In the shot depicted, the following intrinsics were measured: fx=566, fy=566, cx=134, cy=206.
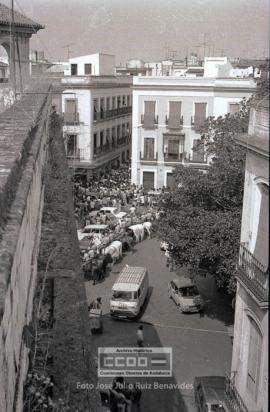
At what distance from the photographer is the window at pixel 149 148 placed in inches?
1125

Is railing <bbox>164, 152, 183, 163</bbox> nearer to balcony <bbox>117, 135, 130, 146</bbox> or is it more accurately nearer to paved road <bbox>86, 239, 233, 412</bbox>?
balcony <bbox>117, 135, 130, 146</bbox>

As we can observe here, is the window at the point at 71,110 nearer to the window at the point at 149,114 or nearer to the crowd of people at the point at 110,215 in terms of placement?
the crowd of people at the point at 110,215

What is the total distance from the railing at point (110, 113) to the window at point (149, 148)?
356cm

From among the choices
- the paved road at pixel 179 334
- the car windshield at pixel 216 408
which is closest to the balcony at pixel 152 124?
the paved road at pixel 179 334

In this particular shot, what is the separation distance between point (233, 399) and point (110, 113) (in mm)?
26718

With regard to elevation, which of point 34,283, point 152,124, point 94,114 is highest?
point 34,283

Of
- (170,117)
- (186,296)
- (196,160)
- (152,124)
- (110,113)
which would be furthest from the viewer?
(110,113)

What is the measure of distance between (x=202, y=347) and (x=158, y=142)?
1684 centimetres

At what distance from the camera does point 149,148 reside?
28688 mm

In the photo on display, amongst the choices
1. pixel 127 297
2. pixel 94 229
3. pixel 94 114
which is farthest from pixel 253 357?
pixel 94 114

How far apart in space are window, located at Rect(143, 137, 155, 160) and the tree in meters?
14.4

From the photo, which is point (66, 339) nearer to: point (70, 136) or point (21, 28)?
point (21, 28)

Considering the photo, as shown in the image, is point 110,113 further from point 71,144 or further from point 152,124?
point 152,124

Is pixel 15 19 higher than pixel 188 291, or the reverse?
pixel 15 19
